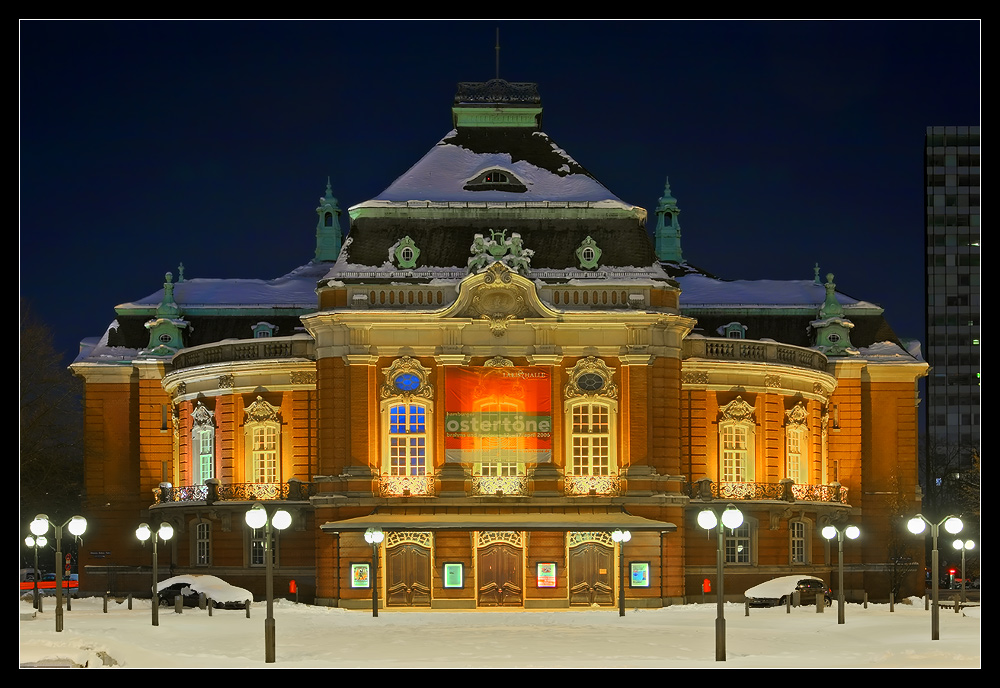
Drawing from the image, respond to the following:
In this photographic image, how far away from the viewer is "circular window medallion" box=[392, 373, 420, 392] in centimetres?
7419

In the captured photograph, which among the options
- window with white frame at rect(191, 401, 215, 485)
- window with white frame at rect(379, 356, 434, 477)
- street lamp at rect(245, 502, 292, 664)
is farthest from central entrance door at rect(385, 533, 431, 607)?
street lamp at rect(245, 502, 292, 664)

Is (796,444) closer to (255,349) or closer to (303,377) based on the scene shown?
(303,377)

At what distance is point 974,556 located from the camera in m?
112

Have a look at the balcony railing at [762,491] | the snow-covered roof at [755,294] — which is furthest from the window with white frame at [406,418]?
the snow-covered roof at [755,294]

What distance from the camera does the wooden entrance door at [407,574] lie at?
72188 millimetres

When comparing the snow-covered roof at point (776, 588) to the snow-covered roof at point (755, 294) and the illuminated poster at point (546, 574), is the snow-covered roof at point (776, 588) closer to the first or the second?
the illuminated poster at point (546, 574)

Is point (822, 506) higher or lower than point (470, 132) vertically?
lower

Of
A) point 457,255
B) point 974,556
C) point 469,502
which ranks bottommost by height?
point 974,556

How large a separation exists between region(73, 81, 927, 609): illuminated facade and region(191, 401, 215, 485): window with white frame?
9cm

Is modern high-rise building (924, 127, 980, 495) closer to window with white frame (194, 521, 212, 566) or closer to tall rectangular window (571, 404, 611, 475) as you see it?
tall rectangular window (571, 404, 611, 475)

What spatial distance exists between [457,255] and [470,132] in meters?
7.43

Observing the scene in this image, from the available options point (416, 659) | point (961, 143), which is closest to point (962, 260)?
point (961, 143)
